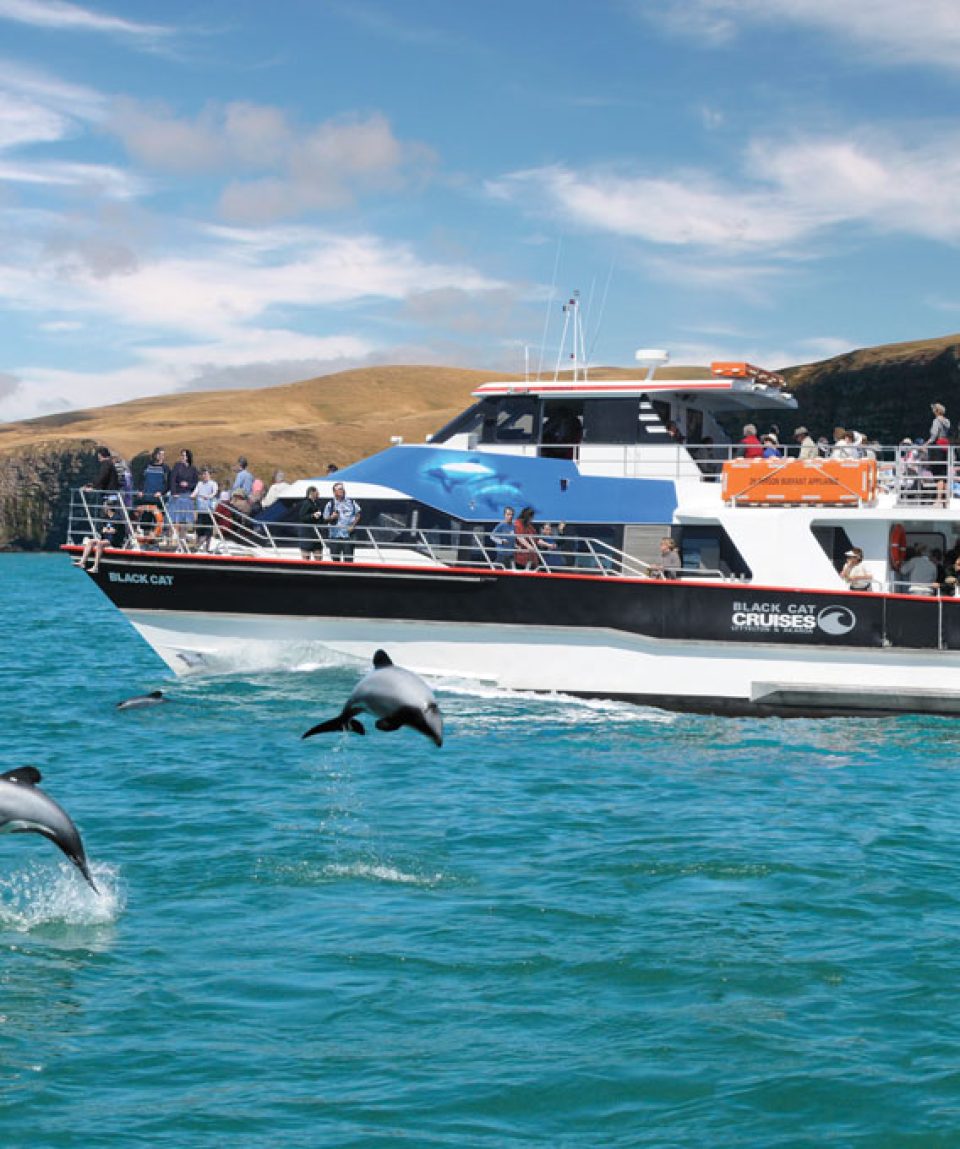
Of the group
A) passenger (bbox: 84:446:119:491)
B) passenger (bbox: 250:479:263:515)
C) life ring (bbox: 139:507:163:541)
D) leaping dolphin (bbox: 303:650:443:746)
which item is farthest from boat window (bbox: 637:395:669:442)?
leaping dolphin (bbox: 303:650:443:746)

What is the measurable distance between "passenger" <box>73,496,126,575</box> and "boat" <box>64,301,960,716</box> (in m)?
0.20

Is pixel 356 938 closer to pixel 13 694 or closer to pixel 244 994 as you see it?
pixel 244 994

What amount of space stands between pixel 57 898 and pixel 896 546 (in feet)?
46.6

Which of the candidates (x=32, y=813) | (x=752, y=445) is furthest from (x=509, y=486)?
(x=32, y=813)

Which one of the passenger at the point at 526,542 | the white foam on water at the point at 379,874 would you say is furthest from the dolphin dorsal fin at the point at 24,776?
the passenger at the point at 526,542

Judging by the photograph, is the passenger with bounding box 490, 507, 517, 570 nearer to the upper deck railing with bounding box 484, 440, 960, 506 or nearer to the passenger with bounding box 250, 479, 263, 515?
the upper deck railing with bounding box 484, 440, 960, 506

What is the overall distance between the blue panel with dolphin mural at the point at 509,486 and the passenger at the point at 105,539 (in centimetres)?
372

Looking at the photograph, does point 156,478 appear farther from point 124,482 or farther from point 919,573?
point 919,573

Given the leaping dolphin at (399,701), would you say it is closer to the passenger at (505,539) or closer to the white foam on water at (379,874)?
the white foam on water at (379,874)

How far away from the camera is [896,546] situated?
2141 cm

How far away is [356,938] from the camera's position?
1017cm

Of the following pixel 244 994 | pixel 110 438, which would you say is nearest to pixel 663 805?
pixel 244 994

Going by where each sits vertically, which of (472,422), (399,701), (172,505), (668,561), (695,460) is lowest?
(399,701)

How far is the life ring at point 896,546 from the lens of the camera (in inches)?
841
